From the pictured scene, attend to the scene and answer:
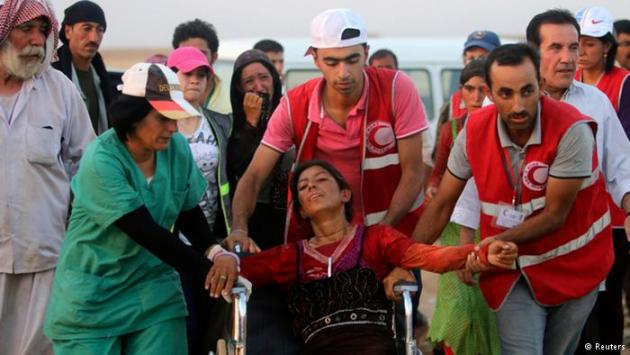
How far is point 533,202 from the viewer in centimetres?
605

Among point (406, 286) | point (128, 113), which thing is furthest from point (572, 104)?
point (128, 113)

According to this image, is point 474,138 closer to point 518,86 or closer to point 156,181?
point 518,86

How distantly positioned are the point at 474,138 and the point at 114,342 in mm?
1810

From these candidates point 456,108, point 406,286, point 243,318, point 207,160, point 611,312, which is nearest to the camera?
point 243,318

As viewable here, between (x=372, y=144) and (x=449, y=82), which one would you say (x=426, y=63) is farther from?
(x=372, y=144)

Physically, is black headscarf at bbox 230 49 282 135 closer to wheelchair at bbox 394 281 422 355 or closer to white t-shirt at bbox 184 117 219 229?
white t-shirt at bbox 184 117 219 229

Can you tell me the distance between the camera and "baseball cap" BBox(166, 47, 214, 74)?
7941mm

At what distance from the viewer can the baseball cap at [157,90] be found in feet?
18.6

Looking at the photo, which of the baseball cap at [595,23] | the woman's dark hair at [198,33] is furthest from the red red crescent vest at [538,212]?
the woman's dark hair at [198,33]

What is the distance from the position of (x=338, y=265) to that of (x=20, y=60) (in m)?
1.77

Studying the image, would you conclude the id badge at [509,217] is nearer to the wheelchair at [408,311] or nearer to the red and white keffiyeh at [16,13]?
the wheelchair at [408,311]

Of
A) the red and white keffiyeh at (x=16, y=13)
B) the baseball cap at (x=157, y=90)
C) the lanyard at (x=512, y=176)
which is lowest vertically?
the lanyard at (x=512, y=176)

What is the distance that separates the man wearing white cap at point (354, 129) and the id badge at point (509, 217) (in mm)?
554

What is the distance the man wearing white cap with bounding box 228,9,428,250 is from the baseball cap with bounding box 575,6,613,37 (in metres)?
1.81
